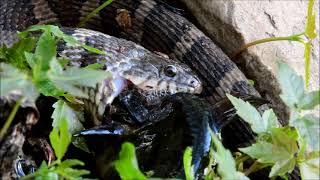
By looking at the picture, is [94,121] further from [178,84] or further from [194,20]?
[194,20]

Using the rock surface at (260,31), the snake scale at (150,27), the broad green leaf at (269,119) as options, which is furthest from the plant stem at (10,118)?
the rock surface at (260,31)

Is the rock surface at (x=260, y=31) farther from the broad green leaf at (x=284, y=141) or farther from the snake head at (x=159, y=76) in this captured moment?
the broad green leaf at (x=284, y=141)

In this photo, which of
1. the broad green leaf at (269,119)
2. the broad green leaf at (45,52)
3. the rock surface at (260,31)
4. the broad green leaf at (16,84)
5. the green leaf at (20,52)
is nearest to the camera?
the broad green leaf at (16,84)

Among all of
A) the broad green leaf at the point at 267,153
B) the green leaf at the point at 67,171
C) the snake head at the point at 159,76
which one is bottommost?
the snake head at the point at 159,76

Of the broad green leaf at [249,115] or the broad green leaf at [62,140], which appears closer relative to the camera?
the broad green leaf at [62,140]

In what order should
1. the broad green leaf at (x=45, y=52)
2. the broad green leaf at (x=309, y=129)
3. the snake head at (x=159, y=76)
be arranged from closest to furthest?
the broad green leaf at (x=45, y=52)
the broad green leaf at (x=309, y=129)
the snake head at (x=159, y=76)

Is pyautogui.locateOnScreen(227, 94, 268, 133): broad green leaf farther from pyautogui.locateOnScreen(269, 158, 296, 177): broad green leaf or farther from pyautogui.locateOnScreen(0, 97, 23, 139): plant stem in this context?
pyautogui.locateOnScreen(0, 97, 23, 139): plant stem

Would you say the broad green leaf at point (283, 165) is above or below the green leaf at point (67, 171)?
above

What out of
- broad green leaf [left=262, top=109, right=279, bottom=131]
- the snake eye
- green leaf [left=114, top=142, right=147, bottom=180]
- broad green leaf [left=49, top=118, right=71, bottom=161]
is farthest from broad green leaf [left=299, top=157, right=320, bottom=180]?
the snake eye
